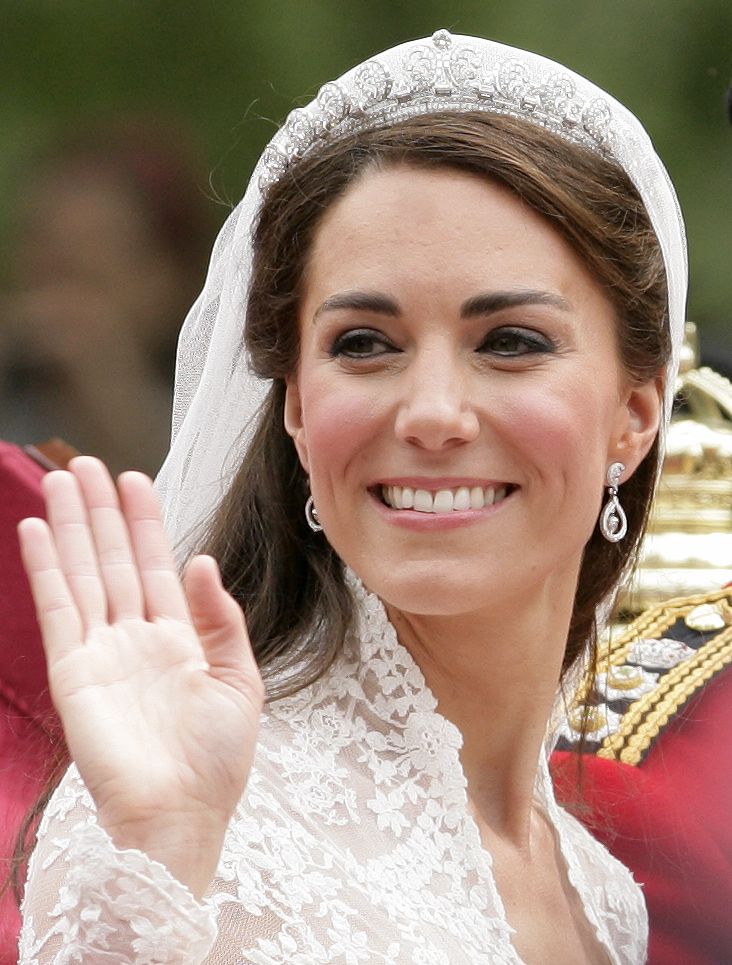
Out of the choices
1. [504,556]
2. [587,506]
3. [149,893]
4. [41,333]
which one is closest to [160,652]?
[149,893]

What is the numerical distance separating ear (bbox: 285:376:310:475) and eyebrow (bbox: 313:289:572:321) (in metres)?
0.20

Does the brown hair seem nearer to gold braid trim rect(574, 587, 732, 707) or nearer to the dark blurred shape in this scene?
gold braid trim rect(574, 587, 732, 707)

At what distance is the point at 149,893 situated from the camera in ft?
4.40

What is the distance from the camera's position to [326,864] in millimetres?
1711

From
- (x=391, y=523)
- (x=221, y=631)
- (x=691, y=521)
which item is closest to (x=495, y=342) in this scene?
(x=391, y=523)

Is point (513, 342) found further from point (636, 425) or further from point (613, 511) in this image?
point (613, 511)

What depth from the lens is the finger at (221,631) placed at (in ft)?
4.71

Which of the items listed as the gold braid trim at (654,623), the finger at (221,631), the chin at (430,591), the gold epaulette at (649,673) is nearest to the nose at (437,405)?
the chin at (430,591)

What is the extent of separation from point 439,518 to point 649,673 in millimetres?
977

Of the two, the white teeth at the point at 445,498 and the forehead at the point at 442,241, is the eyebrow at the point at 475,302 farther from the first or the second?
the white teeth at the point at 445,498

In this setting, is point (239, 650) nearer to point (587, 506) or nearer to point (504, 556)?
point (504, 556)

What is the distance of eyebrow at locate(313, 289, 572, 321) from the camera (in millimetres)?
1885

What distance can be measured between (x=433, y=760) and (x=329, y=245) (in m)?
0.67

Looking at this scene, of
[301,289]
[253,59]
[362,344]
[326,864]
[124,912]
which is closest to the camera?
[124,912]
